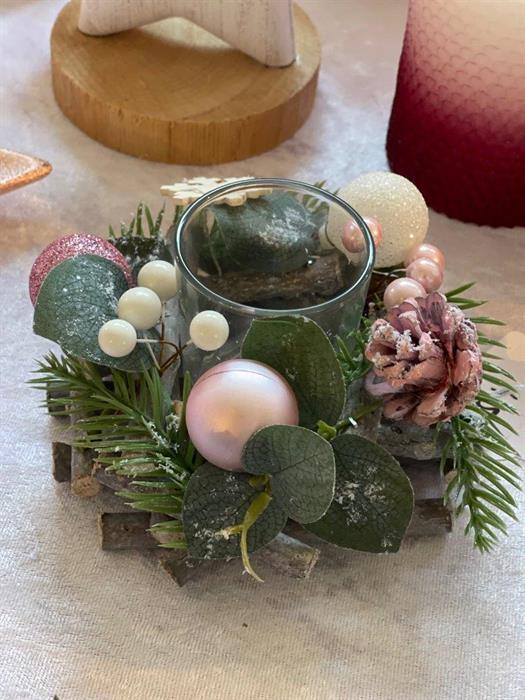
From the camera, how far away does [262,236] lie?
0.49m

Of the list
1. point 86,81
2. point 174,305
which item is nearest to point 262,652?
point 174,305

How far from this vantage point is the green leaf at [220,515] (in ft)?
1.33

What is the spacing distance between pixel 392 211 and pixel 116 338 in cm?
18

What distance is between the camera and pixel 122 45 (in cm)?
75

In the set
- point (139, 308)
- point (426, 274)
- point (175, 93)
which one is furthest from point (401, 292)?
point (175, 93)

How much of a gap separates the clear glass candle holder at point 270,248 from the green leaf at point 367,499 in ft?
0.23

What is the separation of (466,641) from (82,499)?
0.69 ft

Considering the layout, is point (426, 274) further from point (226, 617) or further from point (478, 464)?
point (226, 617)

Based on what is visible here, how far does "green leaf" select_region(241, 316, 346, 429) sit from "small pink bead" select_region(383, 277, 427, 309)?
0.23 ft

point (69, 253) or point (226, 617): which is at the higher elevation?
point (69, 253)

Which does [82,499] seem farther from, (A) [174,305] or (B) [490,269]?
(B) [490,269]

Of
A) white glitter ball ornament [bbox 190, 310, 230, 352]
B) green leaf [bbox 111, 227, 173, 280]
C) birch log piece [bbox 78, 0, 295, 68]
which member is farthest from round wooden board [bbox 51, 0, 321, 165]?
white glitter ball ornament [bbox 190, 310, 230, 352]

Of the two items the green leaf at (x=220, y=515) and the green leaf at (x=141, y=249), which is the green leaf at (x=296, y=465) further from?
the green leaf at (x=141, y=249)

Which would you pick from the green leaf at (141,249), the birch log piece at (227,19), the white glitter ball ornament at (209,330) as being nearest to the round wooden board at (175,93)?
the birch log piece at (227,19)
